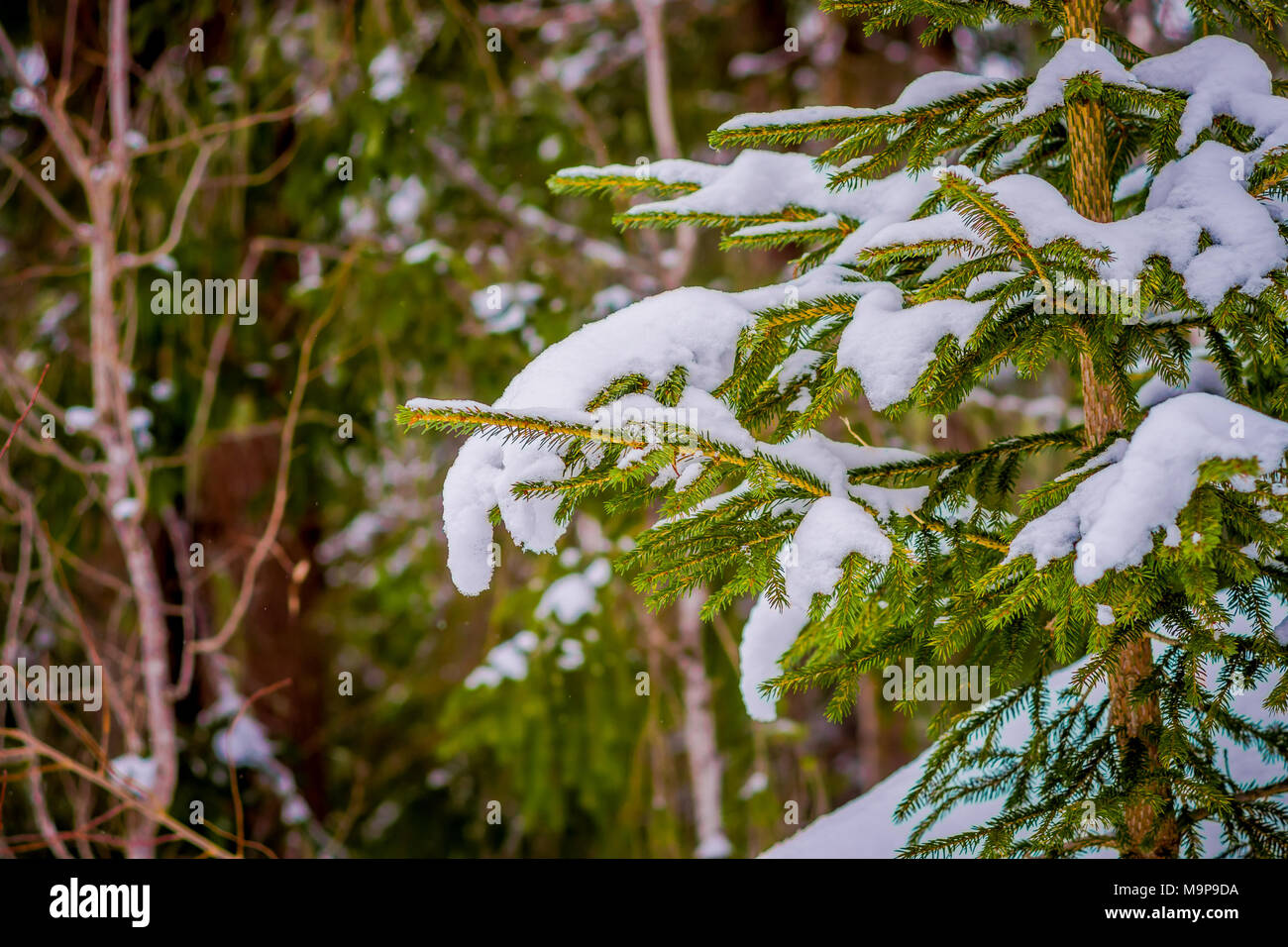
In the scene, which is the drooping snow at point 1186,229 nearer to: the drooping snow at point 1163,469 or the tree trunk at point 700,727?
the drooping snow at point 1163,469

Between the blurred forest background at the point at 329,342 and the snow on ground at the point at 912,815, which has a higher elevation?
the blurred forest background at the point at 329,342

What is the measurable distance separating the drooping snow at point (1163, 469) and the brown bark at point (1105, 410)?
20.2 inches

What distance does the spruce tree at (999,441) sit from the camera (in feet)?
5.07

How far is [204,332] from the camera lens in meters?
5.58

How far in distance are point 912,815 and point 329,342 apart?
4.49 metres

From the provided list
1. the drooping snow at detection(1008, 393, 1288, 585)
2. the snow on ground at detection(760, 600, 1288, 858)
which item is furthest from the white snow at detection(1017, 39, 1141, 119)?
the snow on ground at detection(760, 600, 1288, 858)

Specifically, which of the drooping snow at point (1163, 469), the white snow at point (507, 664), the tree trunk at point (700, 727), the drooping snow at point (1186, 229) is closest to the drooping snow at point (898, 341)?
the drooping snow at point (1186, 229)

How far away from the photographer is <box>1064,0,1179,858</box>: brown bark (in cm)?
198

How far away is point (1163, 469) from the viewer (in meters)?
1.39

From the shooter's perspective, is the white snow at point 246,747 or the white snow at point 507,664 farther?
the white snow at point 246,747

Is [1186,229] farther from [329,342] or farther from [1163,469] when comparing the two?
[329,342]

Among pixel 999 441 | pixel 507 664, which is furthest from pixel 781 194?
pixel 507 664

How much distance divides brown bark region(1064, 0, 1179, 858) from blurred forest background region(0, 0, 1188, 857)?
2.51 m
